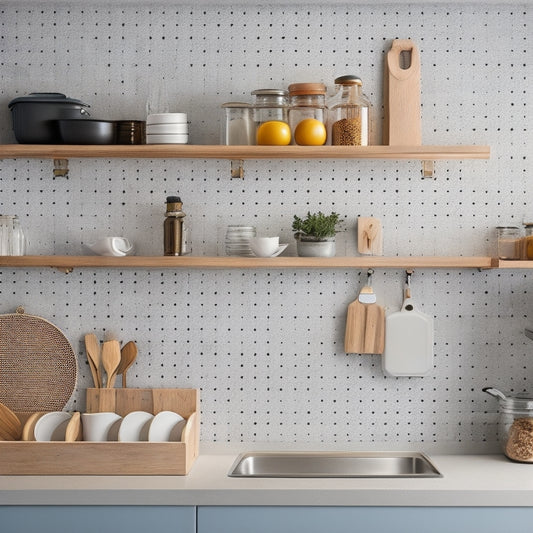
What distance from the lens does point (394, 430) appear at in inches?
99.7

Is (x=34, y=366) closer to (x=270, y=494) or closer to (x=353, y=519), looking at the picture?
(x=270, y=494)

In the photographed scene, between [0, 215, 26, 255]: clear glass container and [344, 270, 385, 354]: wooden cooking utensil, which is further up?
[0, 215, 26, 255]: clear glass container

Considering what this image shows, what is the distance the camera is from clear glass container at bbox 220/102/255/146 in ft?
7.95

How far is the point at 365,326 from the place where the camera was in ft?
8.24

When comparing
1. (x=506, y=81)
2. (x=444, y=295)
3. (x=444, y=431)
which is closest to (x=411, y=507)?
(x=444, y=431)

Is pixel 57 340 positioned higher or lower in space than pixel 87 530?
higher

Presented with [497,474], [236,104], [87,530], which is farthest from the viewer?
[236,104]

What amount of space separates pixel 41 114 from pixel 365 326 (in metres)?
1.29

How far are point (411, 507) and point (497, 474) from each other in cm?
35

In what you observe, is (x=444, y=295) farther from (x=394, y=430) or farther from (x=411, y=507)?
(x=411, y=507)

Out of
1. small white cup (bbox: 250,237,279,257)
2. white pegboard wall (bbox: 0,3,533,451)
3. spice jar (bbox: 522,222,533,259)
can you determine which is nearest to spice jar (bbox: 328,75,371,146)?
white pegboard wall (bbox: 0,3,533,451)

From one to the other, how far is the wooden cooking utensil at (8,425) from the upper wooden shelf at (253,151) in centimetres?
85

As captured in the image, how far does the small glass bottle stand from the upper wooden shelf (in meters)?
0.16

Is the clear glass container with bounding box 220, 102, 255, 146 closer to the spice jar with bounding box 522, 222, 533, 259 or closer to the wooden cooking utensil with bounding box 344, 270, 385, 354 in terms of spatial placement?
the wooden cooking utensil with bounding box 344, 270, 385, 354
